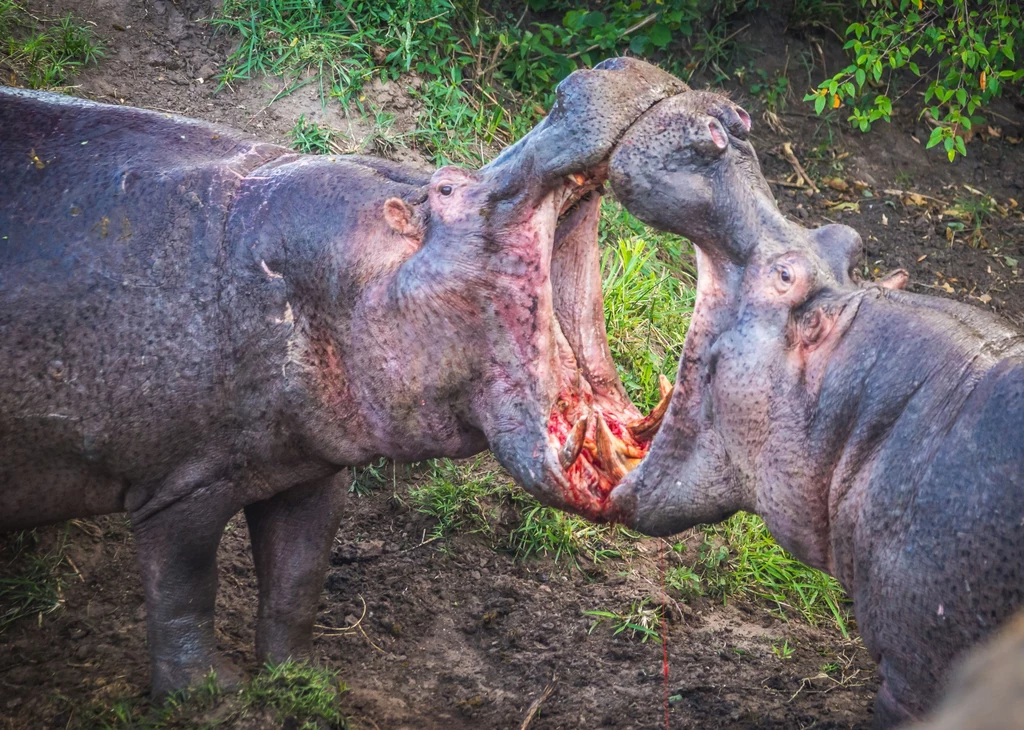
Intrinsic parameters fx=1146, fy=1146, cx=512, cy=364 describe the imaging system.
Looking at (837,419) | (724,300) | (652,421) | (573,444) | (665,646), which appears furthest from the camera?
(665,646)

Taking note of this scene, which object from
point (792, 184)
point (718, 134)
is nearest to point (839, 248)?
point (718, 134)

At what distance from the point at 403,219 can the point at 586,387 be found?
2.55 feet

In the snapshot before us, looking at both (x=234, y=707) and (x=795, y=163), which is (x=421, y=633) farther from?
(x=795, y=163)

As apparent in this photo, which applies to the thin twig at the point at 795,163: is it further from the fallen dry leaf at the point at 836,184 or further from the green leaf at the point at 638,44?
the green leaf at the point at 638,44

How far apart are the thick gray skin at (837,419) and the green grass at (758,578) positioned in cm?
179

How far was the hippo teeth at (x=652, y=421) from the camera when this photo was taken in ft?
11.5

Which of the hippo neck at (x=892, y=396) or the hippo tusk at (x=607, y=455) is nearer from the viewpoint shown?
the hippo neck at (x=892, y=396)

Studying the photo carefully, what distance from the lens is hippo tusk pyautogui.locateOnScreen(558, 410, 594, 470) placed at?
3.34 metres

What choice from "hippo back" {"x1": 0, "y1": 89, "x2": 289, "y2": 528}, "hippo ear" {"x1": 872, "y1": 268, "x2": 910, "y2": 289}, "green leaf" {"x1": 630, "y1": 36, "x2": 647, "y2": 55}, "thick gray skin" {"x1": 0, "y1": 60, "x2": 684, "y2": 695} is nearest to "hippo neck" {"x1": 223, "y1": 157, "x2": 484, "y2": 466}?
"thick gray skin" {"x1": 0, "y1": 60, "x2": 684, "y2": 695}

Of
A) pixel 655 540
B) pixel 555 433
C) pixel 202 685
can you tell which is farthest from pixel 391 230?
pixel 655 540

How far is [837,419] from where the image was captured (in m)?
2.96

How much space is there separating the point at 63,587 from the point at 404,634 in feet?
4.39

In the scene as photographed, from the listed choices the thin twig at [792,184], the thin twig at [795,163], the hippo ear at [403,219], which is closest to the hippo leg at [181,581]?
the hippo ear at [403,219]

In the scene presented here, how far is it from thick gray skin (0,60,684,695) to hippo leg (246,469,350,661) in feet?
1.15
